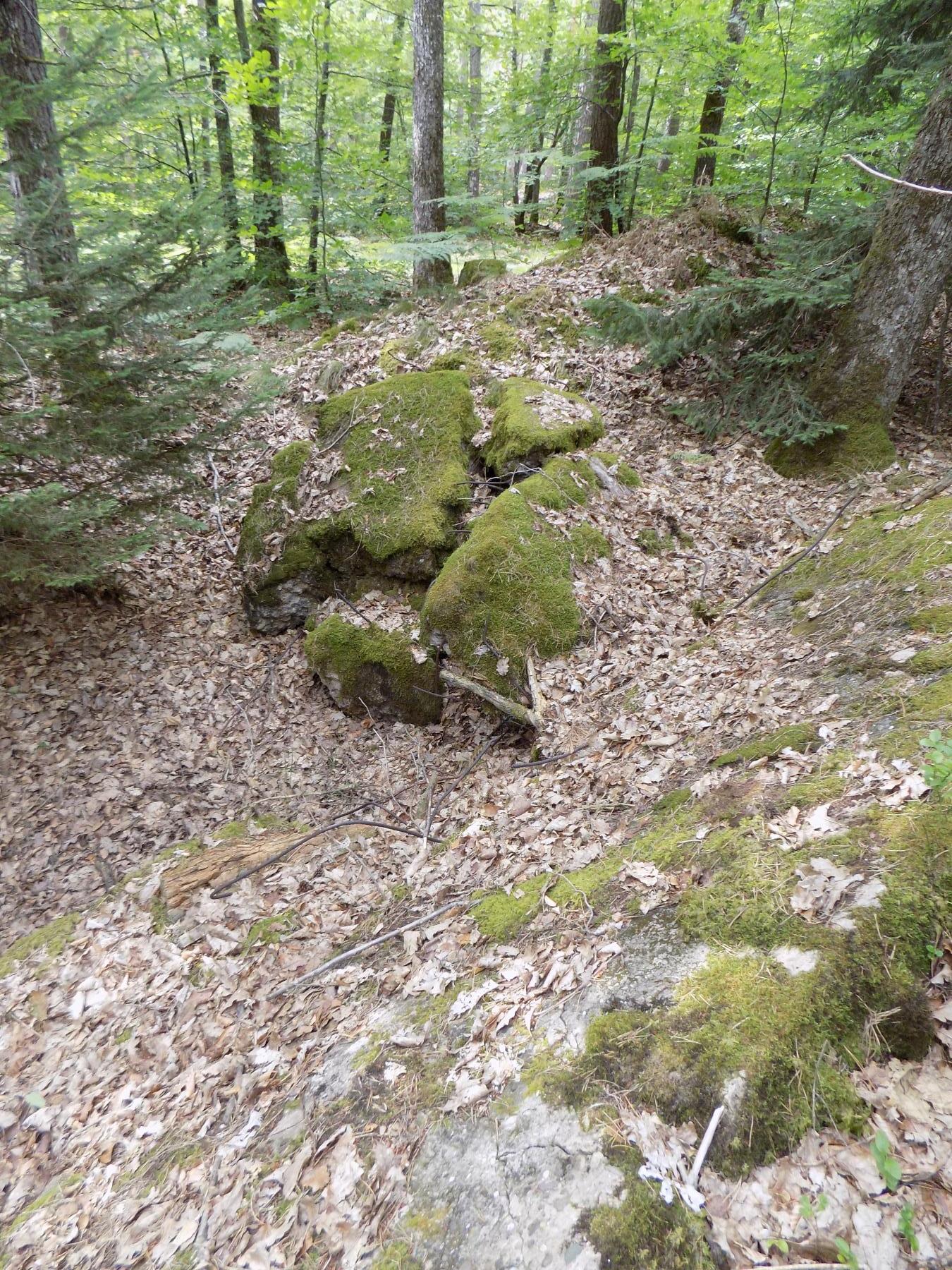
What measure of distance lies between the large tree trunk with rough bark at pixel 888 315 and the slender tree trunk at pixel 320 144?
8.89 metres

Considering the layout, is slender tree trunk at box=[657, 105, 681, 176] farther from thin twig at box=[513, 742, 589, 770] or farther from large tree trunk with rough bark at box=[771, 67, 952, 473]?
thin twig at box=[513, 742, 589, 770]

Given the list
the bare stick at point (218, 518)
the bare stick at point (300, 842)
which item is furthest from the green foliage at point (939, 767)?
the bare stick at point (218, 518)

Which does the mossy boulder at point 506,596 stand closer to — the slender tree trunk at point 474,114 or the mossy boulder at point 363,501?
the mossy boulder at point 363,501

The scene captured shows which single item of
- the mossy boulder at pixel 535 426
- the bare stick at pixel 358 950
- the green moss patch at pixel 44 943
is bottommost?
the green moss patch at pixel 44 943

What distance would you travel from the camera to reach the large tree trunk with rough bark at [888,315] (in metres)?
5.85

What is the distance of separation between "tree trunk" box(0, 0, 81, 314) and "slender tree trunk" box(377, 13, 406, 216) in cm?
777

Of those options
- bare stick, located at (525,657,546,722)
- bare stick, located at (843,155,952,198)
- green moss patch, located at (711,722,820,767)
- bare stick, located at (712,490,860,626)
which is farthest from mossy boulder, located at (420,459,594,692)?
bare stick, located at (843,155,952,198)

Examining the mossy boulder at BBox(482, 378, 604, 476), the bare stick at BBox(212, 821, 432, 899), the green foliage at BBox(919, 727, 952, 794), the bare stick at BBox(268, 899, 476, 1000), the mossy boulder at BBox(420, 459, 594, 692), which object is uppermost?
the green foliage at BBox(919, 727, 952, 794)

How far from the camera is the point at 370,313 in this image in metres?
11.8

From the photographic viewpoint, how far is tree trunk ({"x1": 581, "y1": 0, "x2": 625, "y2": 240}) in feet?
34.0

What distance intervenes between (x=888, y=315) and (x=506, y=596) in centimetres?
497

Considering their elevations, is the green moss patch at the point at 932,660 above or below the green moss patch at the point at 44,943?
above

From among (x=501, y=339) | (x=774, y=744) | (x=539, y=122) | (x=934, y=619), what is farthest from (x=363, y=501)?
(x=539, y=122)

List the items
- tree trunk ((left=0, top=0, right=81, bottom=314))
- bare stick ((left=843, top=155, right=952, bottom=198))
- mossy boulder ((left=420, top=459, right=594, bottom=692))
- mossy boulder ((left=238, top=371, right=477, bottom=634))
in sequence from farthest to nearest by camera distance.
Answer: mossy boulder ((left=238, top=371, right=477, bottom=634))
mossy boulder ((left=420, top=459, right=594, bottom=692))
tree trunk ((left=0, top=0, right=81, bottom=314))
bare stick ((left=843, top=155, right=952, bottom=198))
